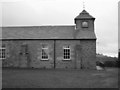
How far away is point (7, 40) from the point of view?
27.5 m


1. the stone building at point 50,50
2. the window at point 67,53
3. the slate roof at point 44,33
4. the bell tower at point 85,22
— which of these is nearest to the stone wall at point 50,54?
the stone building at point 50,50

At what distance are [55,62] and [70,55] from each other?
2.56 m

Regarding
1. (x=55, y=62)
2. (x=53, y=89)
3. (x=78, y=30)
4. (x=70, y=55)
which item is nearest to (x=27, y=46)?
(x=55, y=62)

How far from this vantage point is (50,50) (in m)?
26.8

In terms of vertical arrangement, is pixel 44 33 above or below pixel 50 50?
above

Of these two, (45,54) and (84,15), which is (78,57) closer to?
(45,54)

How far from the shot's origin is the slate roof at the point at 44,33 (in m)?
27.2

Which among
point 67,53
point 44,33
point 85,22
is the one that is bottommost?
point 67,53

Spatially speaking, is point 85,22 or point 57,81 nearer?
point 57,81

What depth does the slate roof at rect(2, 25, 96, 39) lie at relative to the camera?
89.2 feet

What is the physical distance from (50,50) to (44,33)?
11.1 feet

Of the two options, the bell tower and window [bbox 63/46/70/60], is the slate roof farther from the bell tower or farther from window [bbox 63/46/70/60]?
window [bbox 63/46/70/60]

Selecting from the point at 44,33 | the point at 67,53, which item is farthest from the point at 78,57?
the point at 44,33

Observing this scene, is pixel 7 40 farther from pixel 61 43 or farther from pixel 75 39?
pixel 75 39
